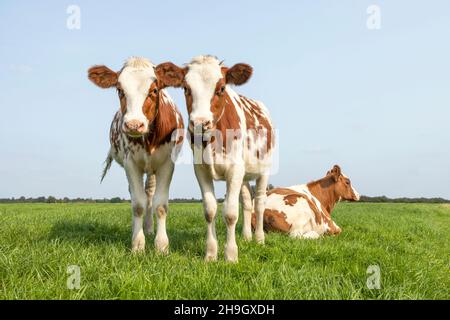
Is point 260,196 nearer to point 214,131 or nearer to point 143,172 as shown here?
point 143,172

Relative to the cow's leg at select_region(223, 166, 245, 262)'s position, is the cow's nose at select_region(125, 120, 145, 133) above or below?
above

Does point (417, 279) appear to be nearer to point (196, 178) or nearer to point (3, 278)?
point (196, 178)

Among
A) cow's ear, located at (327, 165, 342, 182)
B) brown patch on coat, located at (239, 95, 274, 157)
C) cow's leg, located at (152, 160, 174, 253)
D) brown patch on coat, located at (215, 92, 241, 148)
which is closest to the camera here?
brown patch on coat, located at (215, 92, 241, 148)

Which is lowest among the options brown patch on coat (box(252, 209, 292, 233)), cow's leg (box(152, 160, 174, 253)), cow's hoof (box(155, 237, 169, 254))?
brown patch on coat (box(252, 209, 292, 233))

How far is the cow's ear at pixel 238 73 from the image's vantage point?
5582mm

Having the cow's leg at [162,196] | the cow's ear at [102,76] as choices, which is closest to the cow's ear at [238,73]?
the cow's leg at [162,196]

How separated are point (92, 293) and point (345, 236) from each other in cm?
602

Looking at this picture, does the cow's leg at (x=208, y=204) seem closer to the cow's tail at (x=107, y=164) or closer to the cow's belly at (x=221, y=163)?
the cow's belly at (x=221, y=163)

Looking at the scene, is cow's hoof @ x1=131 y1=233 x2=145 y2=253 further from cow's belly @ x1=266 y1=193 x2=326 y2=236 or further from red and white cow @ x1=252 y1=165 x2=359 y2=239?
cow's belly @ x1=266 y1=193 x2=326 y2=236

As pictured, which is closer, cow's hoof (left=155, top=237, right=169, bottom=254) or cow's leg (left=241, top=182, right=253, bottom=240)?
cow's hoof (left=155, top=237, right=169, bottom=254)

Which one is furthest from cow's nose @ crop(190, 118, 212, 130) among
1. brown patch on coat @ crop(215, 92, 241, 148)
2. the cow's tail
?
the cow's tail

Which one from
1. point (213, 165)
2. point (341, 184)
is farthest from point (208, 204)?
point (341, 184)

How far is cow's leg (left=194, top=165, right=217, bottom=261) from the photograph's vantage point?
5.52 m
